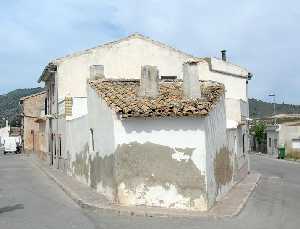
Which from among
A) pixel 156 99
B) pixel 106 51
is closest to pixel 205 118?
pixel 156 99

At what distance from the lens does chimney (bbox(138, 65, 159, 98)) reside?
17.4m

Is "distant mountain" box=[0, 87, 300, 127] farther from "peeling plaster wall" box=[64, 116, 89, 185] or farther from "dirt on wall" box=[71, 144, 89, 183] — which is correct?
"dirt on wall" box=[71, 144, 89, 183]

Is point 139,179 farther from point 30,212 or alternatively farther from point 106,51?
point 106,51

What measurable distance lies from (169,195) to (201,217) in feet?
4.89

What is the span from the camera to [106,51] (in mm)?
33594

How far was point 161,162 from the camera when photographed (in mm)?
15578

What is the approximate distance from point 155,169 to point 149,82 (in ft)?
10.6

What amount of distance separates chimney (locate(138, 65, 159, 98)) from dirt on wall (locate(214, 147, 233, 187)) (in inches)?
114

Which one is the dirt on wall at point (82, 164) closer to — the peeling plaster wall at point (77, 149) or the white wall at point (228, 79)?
the peeling plaster wall at point (77, 149)

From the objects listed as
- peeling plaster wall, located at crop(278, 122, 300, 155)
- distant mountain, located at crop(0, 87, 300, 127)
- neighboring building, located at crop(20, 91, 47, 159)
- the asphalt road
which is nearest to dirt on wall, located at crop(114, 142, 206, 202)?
the asphalt road

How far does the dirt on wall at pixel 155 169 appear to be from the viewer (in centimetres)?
1538

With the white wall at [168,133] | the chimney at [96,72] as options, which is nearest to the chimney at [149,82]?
the white wall at [168,133]

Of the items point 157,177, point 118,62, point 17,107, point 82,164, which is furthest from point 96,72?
point 17,107

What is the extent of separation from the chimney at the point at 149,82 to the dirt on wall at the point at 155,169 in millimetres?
2375
